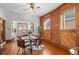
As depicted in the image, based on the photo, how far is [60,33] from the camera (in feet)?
7.76

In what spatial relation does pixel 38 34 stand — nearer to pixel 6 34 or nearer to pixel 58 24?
pixel 58 24

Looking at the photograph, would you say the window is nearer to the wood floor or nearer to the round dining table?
the wood floor

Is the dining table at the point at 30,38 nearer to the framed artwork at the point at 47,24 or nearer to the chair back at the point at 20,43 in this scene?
the chair back at the point at 20,43

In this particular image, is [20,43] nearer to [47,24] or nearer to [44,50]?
[44,50]

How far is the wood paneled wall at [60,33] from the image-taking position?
226 cm

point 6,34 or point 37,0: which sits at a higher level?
point 37,0

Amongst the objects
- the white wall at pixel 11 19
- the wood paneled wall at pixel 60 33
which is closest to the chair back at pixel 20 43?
the white wall at pixel 11 19

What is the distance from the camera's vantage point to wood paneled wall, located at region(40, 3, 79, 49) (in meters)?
2.26

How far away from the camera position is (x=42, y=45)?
238cm

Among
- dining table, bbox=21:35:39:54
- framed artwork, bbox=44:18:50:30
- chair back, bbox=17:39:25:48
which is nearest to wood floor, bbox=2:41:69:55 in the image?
chair back, bbox=17:39:25:48

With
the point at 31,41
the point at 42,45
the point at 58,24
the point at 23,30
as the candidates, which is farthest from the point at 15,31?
the point at 58,24

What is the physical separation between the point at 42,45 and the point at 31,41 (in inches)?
8.7

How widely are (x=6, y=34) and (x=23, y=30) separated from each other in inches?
13.2
